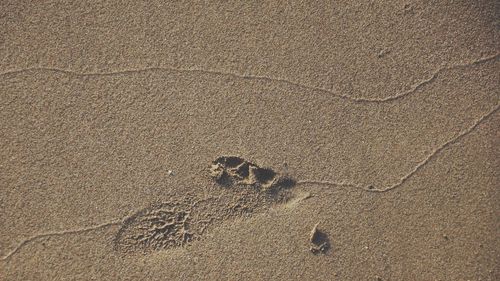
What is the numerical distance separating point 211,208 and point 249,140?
0.89ft

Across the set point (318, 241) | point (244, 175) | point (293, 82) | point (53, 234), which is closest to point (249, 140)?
point (244, 175)

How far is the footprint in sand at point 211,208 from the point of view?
1.74 m

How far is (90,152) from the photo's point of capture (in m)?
1.75

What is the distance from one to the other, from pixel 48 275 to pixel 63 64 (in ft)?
2.36

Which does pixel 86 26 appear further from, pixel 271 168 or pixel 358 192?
pixel 358 192

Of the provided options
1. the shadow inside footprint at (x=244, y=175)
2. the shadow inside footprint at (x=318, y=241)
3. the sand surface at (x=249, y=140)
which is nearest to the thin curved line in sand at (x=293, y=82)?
the sand surface at (x=249, y=140)

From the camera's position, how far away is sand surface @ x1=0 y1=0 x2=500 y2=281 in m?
1.74

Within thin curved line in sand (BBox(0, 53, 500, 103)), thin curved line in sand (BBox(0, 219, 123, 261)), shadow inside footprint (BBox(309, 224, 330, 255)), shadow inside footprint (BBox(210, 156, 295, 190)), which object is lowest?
thin curved line in sand (BBox(0, 219, 123, 261))

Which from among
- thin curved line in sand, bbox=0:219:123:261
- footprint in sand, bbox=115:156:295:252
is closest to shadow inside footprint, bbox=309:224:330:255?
footprint in sand, bbox=115:156:295:252

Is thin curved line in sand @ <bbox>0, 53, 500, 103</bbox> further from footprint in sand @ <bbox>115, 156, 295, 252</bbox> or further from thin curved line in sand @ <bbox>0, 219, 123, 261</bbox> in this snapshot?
thin curved line in sand @ <bbox>0, 219, 123, 261</bbox>

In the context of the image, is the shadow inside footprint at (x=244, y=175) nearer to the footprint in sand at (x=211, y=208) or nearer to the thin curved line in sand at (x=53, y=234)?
the footprint in sand at (x=211, y=208)

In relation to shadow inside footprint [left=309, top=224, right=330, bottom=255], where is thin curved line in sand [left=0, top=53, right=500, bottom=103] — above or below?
above

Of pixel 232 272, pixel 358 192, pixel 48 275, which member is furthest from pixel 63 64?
pixel 358 192

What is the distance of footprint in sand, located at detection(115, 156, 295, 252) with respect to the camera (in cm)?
174
